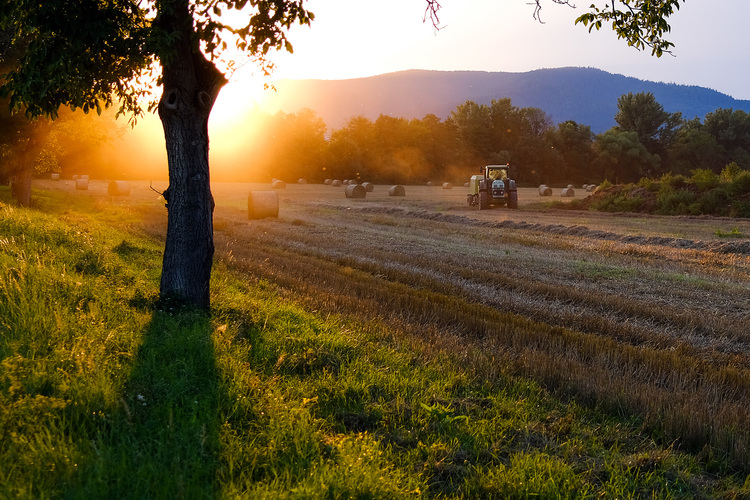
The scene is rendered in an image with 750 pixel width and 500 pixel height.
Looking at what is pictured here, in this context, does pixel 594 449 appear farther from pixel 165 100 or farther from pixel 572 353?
pixel 165 100

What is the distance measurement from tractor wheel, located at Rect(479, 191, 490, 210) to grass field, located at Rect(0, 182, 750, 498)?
2086 centimetres

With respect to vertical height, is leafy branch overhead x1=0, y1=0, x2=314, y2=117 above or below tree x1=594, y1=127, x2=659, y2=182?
below

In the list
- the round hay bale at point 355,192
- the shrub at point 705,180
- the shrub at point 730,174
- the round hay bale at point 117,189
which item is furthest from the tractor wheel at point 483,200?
the round hay bale at point 117,189

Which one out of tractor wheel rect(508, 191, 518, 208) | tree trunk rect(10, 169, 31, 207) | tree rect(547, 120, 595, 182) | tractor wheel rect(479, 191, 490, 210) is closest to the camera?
tree trunk rect(10, 169, 31, 207)

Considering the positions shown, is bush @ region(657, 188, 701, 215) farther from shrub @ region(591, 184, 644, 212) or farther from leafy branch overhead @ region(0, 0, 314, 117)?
leafy branch overhead @ region(0, 0, 314, 117)

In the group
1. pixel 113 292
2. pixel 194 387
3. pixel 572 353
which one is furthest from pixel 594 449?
pixel 113 292

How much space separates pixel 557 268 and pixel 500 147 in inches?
2769

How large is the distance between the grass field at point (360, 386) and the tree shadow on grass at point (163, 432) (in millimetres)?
16

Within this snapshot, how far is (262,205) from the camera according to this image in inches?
885

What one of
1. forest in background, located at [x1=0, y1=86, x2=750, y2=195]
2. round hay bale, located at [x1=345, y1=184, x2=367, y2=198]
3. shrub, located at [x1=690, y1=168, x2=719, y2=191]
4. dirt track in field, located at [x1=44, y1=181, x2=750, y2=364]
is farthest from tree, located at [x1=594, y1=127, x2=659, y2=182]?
dirt track in field, located at [x1=44, y1=181, x2=750, y2=364]

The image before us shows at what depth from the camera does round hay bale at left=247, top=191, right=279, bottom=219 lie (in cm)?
2242

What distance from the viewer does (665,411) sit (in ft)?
15.2

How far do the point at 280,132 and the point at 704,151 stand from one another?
5706cm

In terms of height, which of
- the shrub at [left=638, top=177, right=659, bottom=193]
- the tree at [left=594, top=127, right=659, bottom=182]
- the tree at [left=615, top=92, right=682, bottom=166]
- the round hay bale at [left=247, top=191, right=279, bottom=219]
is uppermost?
the tree at [left=615, top=92, right=682, bottom=166]
